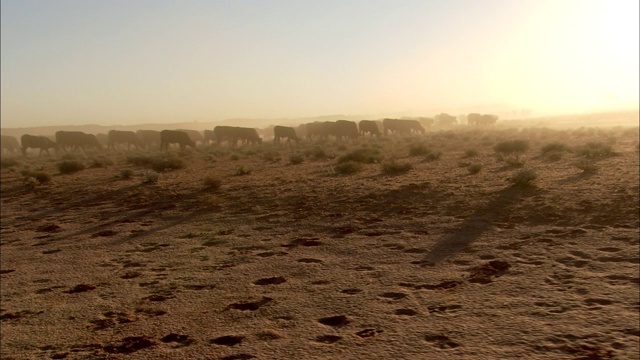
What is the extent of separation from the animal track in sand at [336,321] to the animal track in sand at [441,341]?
0.98m

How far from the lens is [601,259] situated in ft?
23.2

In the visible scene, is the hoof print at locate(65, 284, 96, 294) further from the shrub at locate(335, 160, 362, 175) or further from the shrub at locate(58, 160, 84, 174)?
the shrub at locate(58, 160, 84, 174)

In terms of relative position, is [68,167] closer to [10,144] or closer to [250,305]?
[250,305]

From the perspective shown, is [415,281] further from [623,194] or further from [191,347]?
[623,194]

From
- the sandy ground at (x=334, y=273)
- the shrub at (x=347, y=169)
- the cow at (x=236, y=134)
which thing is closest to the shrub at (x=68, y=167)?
the sandy ground at (x=334, y=273)

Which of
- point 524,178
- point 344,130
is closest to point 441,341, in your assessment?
point 524,178

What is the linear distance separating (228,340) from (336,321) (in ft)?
4.04

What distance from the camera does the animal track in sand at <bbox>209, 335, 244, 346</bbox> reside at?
16.9ft

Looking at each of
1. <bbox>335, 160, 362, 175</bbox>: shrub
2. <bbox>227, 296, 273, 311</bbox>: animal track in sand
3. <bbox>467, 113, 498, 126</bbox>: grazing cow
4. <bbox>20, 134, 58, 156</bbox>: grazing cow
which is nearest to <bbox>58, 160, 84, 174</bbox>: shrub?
<bbox>335, 160, 362, 175</bbox>: shrub

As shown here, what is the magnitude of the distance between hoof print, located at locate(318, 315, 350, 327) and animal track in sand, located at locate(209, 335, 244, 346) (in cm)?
96

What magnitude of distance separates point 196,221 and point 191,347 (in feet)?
21.0

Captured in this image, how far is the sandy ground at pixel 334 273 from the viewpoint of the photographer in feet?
16.5

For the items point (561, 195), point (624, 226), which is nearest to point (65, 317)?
point (624, 226)

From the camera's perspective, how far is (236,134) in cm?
4438
